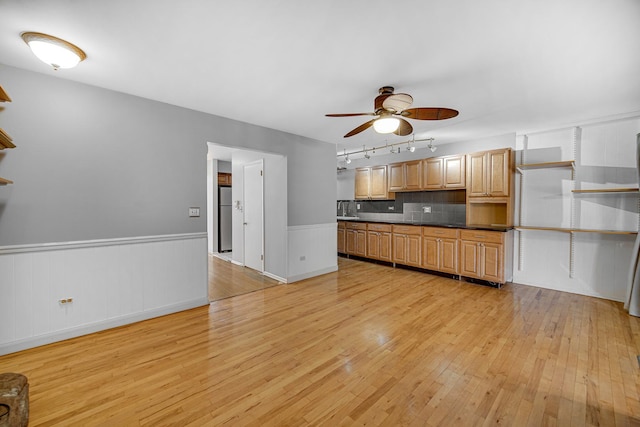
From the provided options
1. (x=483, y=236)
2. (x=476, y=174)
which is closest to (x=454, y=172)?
(x=476, y=174)

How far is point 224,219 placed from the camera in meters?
7.21

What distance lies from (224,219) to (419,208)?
4968mm

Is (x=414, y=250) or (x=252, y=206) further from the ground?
(x=252, y=206)

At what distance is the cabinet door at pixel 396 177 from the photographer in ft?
19.1

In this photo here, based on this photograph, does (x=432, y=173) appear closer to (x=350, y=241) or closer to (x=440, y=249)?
(x=440, y=249)

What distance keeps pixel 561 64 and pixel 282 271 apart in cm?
424

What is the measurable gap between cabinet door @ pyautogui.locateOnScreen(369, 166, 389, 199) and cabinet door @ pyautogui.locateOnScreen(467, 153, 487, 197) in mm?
1774

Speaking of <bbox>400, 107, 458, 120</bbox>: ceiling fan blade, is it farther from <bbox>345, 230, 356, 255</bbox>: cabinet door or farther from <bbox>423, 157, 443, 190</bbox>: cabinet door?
<bbox>345, 230, 356, 255</bbox>: cabinet door

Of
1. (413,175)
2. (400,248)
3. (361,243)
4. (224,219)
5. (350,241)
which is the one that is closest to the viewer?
(400,248)

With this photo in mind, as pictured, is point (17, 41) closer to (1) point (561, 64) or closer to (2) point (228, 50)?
(2) point (228, 50)

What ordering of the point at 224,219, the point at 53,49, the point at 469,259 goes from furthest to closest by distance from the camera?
1. the point at 224,219
2. the point at 469,259
3. the point at 53,49

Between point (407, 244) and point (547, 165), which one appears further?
point (407, 244)

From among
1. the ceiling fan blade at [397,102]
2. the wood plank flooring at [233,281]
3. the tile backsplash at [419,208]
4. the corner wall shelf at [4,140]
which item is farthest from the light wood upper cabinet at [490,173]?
the corner wall shelf at [4,140]

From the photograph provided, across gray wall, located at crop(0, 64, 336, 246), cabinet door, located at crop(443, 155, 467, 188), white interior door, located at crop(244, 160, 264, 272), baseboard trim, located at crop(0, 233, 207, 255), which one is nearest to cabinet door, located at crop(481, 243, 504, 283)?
cabinet door, located at crop(443, 155, 467, 188)
